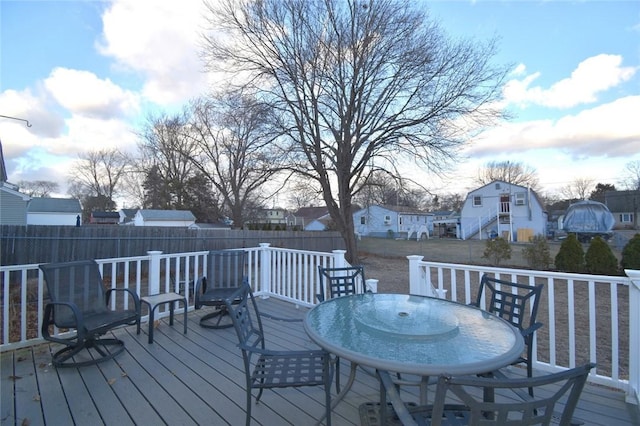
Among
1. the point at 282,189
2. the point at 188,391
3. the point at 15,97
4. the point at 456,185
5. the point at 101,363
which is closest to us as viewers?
the point at 188,391

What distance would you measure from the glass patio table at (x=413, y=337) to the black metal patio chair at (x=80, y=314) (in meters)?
1.98

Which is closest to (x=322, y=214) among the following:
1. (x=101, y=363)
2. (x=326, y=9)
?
(x=326, y=9)

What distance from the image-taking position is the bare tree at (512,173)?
33.8 meters

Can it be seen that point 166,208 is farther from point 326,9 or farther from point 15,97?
point 326,9

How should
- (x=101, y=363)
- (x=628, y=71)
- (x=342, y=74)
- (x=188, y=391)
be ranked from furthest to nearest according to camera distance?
(x=342, y=74), (x=628, y=71), (x=101, y=363), (x=188, y=391)

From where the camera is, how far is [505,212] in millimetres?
23328

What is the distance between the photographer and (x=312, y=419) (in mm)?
1925

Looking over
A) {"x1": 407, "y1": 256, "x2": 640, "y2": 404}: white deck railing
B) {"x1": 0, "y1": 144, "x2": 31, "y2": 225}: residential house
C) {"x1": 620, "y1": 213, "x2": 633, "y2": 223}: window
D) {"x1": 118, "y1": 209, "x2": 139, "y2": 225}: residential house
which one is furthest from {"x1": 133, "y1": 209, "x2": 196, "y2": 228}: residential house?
{"x1": 620, "y1": 213, "x2": 633, "y2": 223}: window

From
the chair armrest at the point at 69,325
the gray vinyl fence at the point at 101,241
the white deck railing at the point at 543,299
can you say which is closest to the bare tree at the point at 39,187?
the gray vinyl fence at the point at 101,241

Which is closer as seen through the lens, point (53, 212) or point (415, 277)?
point (415, 277)

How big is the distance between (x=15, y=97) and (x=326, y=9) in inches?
320

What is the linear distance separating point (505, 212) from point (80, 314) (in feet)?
86.9

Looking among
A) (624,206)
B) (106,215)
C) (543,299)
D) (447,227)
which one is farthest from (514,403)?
(624,206)

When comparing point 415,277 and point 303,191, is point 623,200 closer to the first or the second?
point 303,191
